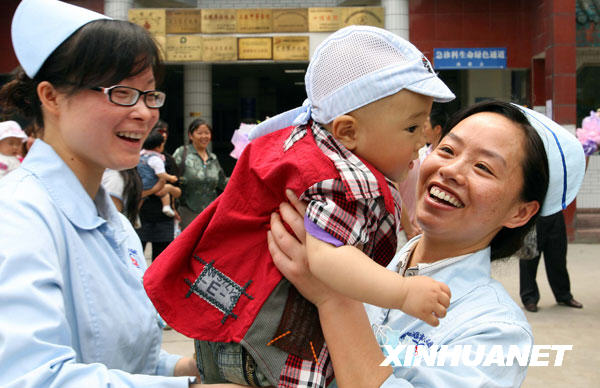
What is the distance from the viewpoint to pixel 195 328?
148 centimetres

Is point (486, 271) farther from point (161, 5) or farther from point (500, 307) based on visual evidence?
point (161, 5)

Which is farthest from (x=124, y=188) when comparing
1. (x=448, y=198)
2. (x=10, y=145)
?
(x=448, y=198)

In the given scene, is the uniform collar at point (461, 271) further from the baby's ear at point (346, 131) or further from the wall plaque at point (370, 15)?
the wall plaque at point (370, 15)

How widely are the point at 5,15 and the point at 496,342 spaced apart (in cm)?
1308

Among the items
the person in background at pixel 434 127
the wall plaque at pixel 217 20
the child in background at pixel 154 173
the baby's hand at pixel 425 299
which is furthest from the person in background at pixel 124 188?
the wall plaque at pixel 217 20

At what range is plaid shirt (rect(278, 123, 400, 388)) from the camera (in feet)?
4.53

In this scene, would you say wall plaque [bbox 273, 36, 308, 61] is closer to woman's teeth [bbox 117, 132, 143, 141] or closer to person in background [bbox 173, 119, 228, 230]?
person in background [bbox 173, 119, 228, 230]

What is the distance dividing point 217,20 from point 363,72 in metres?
11.0

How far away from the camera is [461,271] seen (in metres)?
1.69

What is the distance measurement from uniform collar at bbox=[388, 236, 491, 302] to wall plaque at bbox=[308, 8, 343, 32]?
34.6 ft

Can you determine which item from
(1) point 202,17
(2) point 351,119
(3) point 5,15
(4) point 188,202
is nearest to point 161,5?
(1) point 202,17

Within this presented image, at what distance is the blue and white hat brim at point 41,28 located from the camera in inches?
58.8

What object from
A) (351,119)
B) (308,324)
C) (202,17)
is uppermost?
(202,17)

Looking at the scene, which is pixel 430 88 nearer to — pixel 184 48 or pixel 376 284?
pixel 376 284
